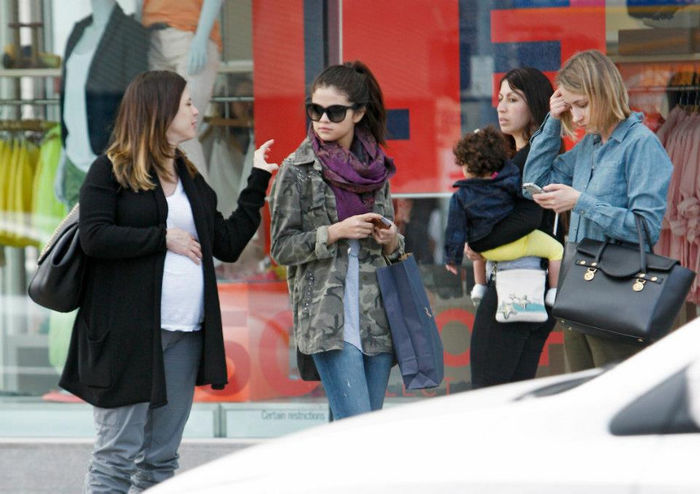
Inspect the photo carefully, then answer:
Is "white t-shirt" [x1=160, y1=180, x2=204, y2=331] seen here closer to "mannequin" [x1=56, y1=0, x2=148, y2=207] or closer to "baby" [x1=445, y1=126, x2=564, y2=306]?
"baby" [x1=445, y1=126, x2=564, y2=306]

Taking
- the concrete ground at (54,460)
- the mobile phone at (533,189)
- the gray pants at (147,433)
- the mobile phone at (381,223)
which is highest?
the mobile phone at (533,189)

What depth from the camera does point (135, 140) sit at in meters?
4.67

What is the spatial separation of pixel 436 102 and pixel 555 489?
15.6 feet

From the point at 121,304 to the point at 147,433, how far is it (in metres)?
0.57

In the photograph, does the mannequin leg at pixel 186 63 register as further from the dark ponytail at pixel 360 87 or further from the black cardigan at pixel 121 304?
the black cardigan at pixel 121 304

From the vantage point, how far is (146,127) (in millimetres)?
4676

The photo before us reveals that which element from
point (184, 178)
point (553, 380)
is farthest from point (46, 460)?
point (553, 380)

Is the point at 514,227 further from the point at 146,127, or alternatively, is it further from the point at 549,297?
the point at 146,127

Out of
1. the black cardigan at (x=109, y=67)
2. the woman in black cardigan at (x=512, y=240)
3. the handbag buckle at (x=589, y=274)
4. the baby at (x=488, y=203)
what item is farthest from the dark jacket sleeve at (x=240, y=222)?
the black cardigan at (x=109, y=67)

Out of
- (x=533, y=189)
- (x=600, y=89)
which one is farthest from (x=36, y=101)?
(x=600, y=89)

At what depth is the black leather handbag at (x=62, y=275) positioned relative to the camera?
4.54 m

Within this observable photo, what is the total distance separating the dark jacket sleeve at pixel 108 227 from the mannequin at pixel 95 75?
266 cm

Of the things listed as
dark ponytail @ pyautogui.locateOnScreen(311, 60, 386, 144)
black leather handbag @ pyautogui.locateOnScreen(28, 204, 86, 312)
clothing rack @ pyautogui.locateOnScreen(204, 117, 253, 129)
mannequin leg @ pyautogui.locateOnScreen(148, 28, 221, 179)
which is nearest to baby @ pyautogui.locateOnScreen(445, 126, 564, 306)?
dark ponytail @ pyautogui.locateOnScreen(311, 60, 386, 144)

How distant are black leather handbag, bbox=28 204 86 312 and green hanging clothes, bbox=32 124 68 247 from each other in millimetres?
2741
